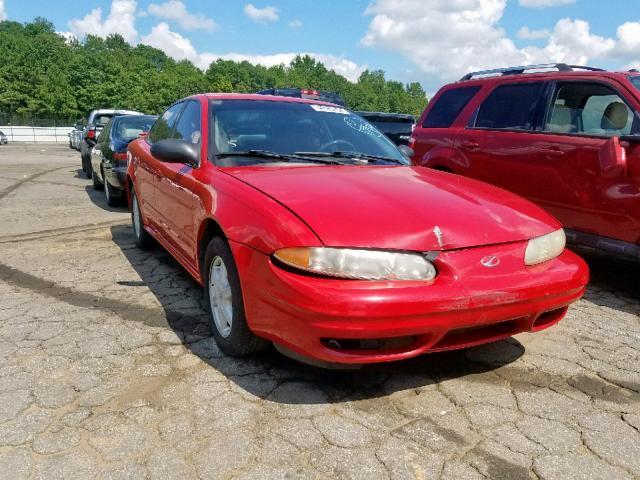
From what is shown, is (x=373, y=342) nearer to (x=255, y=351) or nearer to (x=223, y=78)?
(x=255, y=351)

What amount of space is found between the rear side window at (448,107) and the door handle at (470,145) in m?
0.43

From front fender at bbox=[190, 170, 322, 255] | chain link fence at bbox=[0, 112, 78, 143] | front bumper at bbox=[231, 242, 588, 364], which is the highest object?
front fender at bbox=[190, 170, 322, 255]

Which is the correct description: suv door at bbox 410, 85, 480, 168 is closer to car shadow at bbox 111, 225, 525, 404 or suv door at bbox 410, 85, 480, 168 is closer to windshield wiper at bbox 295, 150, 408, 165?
windshield wiper at bbox 295, 150, 408, 165

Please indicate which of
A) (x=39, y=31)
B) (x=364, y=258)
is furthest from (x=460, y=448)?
(x=39, y=31)

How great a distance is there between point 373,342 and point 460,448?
1.83 ft

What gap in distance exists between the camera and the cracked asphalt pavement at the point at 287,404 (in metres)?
2.14

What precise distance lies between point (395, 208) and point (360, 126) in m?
1.66

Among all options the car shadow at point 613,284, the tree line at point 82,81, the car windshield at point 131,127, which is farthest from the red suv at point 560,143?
the tree line at point 82,81

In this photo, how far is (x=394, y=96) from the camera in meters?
137

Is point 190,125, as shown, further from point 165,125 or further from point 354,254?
point 354,254

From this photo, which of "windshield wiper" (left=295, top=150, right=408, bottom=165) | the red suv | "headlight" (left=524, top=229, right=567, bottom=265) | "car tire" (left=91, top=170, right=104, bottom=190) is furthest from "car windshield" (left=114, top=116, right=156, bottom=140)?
"headlight" (left=524, top=229, right=567, bottom=265)

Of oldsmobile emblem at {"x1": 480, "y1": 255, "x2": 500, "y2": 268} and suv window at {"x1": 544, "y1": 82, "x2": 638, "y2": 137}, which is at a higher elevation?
suv window at {"x1": 544, "y1": 82, "x2": 638, "y2": 137}

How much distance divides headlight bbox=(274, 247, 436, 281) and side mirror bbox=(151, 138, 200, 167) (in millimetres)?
1336

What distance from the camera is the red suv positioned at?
4.11m
